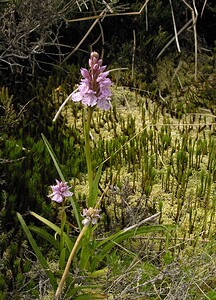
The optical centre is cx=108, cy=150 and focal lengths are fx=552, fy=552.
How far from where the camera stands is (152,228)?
3.28 metres

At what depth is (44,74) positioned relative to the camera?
20.4ft

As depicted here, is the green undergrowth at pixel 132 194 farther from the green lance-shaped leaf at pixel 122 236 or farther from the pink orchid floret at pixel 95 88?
the pink orchid floret at pixel 95 88

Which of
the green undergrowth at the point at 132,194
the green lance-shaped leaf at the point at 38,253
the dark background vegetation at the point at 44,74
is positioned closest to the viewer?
the green lance-shaped leaf at the point at 38,253

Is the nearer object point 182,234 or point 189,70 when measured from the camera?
point 182,234

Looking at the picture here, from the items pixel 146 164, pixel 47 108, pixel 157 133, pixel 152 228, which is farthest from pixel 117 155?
pixel 152 228

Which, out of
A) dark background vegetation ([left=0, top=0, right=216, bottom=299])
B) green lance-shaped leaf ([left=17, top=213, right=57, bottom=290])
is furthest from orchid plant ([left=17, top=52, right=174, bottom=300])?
dark background vegetation ([left=0, top=0, right=216, bottom=299])

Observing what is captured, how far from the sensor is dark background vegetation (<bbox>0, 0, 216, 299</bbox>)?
3.81 metres

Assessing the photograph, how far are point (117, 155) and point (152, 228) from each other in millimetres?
1462

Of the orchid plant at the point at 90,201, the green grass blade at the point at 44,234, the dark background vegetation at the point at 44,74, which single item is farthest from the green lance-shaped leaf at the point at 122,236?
the dark background vegetation at the point at 44,74

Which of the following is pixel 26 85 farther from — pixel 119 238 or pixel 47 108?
pixel 119 238

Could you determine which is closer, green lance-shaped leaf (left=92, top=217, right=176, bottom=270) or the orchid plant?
the orchid plant

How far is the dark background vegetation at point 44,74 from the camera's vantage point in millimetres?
3809

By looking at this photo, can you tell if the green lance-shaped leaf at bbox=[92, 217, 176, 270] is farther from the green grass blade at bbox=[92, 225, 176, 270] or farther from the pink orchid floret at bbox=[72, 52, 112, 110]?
the pink orchid floret at bbox=[72, 52, 112, 110]

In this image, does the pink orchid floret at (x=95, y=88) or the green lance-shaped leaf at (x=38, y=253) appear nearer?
the pink orchid floret at (x=95, y=88)
